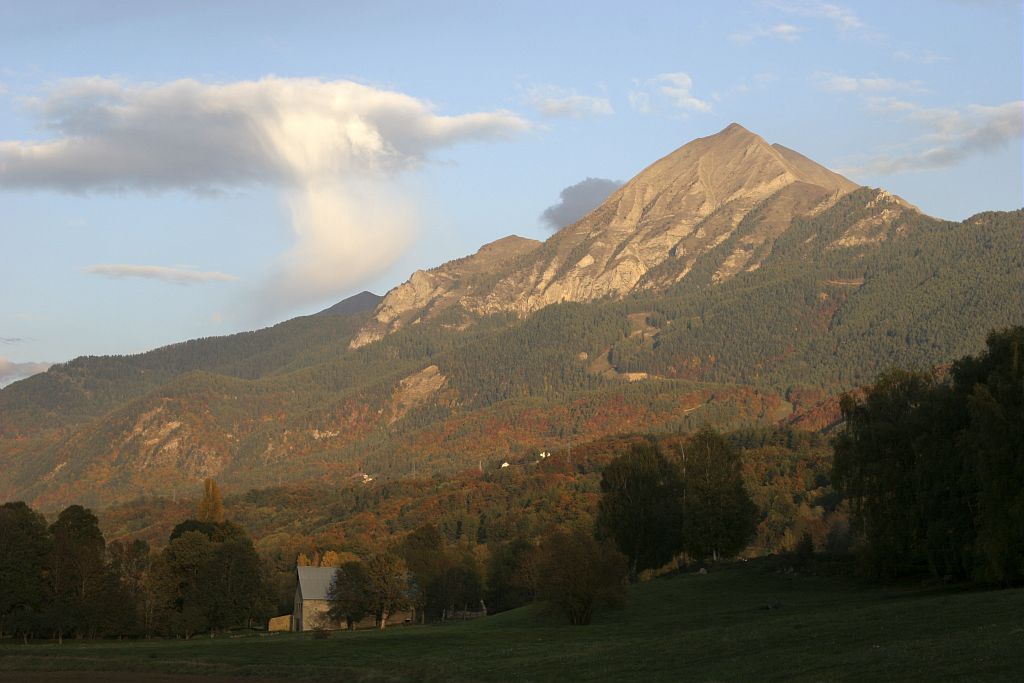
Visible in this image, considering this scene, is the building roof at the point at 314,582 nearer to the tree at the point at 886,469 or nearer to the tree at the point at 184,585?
the tree at the point at 184,585

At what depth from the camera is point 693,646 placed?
155 feet

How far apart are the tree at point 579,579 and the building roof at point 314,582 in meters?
44.4

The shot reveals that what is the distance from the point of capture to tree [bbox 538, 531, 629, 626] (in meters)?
A: 72.5

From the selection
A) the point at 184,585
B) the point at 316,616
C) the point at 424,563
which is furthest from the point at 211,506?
the point at 184,585

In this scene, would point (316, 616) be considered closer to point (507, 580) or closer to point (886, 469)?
point (507, 580)

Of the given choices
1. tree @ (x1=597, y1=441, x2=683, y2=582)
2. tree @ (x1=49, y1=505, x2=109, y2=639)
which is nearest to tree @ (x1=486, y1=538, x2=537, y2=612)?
tree @ (x1=597, y1=441, x2=683, y2=582)

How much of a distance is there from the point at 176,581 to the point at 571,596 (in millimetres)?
45289

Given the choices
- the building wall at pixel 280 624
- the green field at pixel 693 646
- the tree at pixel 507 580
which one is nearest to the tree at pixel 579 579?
the green field at pixel 693 646

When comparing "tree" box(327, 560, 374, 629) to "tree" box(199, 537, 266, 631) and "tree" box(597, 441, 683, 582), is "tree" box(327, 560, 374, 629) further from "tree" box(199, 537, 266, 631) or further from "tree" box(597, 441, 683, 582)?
"tree" box(597, 441, 683, 582)

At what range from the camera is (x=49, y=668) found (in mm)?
59062

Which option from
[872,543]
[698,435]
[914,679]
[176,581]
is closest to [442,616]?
[176,581]

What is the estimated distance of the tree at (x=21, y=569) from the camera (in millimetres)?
85938

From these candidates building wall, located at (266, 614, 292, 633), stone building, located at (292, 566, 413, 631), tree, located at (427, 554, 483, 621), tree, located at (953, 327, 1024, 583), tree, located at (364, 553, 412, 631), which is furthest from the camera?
building wall, located at (266, 614, 292, 633)

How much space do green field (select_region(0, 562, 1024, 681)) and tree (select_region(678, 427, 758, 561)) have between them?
9.12 meters
